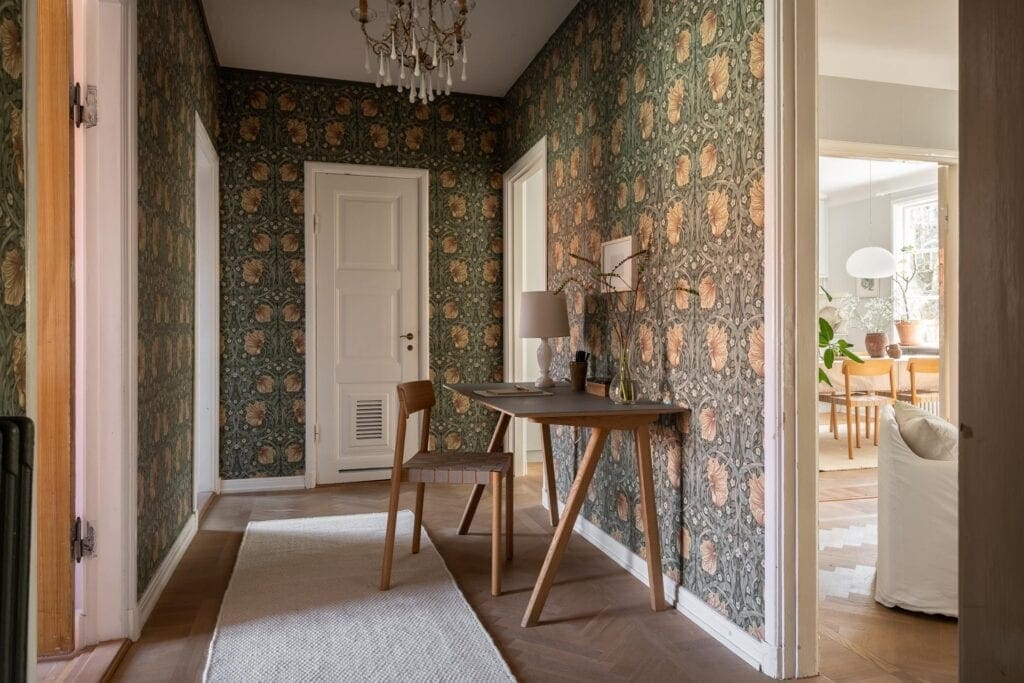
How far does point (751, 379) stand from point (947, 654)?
1054mm

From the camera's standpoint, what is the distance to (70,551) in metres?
2.10

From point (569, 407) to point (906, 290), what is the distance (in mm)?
6152

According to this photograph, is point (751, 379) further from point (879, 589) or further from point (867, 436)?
point (867, 436)

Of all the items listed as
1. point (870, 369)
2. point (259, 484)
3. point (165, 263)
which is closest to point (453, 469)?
point (165, 263)

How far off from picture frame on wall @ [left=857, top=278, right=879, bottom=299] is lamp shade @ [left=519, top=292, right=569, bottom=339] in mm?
5999

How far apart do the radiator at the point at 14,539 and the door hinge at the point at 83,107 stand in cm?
140

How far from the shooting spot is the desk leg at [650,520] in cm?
244

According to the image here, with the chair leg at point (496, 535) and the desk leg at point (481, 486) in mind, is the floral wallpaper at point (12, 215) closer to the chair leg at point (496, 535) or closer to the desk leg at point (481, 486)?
the chair leg at point (496, 535)

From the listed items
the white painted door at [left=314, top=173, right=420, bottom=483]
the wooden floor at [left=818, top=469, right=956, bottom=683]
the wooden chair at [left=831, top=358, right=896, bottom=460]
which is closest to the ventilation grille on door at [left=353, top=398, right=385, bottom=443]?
the white painted door at [left=314, top=173, right=420, bottom=483]

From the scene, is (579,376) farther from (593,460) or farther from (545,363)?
(593,460)

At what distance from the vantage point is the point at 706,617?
2301 millimetres

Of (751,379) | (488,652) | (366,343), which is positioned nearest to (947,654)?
(751,379)

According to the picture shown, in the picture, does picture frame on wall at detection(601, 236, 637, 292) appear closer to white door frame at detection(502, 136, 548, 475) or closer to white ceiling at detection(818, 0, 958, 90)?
white ceiling at detection(818, 0, 958, 90)

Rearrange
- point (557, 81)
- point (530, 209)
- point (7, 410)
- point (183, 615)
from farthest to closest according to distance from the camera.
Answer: point (530, 209) < point (557, 81) < point (183, 615) < point (7, 410)
